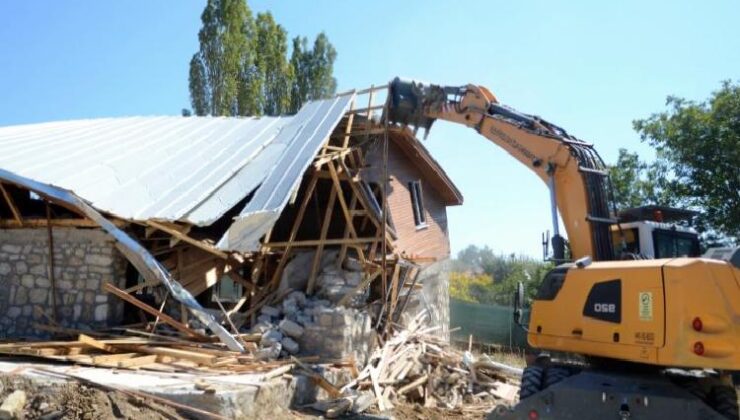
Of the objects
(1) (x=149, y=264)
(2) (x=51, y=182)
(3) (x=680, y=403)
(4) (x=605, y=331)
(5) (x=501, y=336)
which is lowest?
(5) (x=501, y=336)

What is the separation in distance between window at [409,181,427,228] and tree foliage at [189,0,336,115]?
14499 millimetres

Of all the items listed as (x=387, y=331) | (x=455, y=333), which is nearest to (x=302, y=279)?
(x=387, y=331)

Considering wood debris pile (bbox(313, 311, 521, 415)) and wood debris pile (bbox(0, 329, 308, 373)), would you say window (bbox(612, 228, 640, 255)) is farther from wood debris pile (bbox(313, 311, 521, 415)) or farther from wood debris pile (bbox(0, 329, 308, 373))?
wood debris pile (bbox(0, 329, 308, 373))

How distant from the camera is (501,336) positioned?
74.6ft

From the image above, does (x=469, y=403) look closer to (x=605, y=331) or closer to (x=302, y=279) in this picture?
(x=302, y=279)

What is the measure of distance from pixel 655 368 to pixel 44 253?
34.1 ft

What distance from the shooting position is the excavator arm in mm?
8023

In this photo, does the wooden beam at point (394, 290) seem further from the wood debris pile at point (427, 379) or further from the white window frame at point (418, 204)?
the white window frame at point (418, 204)

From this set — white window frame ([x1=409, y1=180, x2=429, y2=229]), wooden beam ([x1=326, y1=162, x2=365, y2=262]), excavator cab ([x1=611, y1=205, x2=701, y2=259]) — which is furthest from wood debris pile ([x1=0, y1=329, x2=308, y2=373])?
white window frame ([x1=409, y1=180, x2=429, y2=229])

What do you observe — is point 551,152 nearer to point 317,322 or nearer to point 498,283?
point 317,322

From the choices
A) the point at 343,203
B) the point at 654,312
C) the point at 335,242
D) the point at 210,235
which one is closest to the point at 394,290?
the point at 335,242

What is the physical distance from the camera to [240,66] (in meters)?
29.8

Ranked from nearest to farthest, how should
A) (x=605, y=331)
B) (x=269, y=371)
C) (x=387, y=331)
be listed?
1. (x=605, y=331)
2. (x=269, y=371)
3. (x=387, y=331)

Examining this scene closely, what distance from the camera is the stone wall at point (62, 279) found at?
11.3 metres
